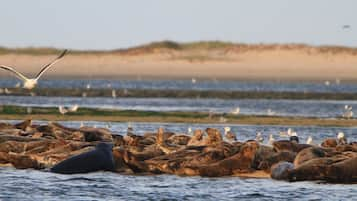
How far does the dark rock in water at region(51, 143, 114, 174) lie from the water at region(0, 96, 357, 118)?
75.3 feet

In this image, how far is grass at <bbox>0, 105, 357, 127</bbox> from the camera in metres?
42.7

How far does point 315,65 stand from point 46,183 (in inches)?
4008

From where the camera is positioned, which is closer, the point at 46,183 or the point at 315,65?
the point at 46,183

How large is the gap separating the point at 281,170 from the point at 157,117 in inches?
735

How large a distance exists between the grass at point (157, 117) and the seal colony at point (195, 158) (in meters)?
14.8

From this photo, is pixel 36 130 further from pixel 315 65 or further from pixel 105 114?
pixel 315 65

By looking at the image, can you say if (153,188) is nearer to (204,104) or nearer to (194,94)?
(204,104)

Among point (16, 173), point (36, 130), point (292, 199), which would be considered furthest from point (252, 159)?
point (36, 130)

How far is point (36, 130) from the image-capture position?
30.8 m

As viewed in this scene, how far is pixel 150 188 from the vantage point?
23.8m

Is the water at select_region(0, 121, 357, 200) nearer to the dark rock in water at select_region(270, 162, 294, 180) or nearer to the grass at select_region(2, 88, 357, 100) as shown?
the dark rock in water at select_region(270, 162, 294, 180)

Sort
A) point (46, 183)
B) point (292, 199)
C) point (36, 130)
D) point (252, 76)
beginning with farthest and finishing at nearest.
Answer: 1. point (252, 76)
2. point (36, 130)
3. point (46, 183)
4. point (292, 199)

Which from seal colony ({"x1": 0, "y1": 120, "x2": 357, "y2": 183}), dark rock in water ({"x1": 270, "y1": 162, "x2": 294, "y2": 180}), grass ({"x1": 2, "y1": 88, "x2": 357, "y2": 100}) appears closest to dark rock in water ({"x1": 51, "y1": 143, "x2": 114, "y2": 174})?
seal colony ({"x1": 0, "y1": 120, "x2": 357, "y2": 183})

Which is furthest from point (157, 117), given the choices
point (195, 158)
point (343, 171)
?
point (343, 171)
